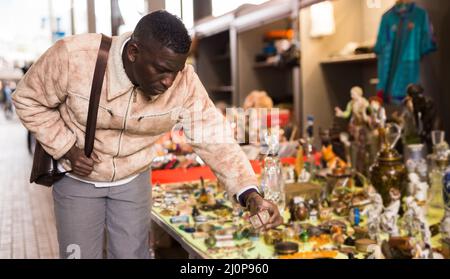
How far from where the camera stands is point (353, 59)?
3.62 metres

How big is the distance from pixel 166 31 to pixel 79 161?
320 mm

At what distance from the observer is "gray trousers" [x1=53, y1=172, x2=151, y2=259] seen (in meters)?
1.08

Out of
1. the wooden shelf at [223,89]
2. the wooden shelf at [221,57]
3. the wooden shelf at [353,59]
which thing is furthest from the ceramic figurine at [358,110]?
the wooden shelf at [221,57]

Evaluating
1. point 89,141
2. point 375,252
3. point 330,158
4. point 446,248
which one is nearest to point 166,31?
point 89,141

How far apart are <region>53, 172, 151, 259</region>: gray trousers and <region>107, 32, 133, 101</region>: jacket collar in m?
0.22

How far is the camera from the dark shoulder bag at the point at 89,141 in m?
0.96

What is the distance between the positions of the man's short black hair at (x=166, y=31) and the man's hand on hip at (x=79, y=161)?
27 centimetres

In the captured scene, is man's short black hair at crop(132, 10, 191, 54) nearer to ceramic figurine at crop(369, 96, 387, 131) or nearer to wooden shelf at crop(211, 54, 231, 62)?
ceramic figurine at crop(369, 96, 387, 131)

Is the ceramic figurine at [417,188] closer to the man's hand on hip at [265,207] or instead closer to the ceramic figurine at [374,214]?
the ceramic figurine at [374,214]

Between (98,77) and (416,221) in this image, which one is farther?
(416,221)

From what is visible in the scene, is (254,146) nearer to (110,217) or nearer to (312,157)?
(110,217)

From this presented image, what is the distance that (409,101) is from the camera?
6.70 ft

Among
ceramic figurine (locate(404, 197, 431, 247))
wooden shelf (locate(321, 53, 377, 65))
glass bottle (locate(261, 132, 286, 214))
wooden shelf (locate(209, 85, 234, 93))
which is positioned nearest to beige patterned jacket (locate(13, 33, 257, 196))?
glass bottle (locate(261, 132, 286, 214))

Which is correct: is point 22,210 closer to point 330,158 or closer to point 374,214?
point 330,158
